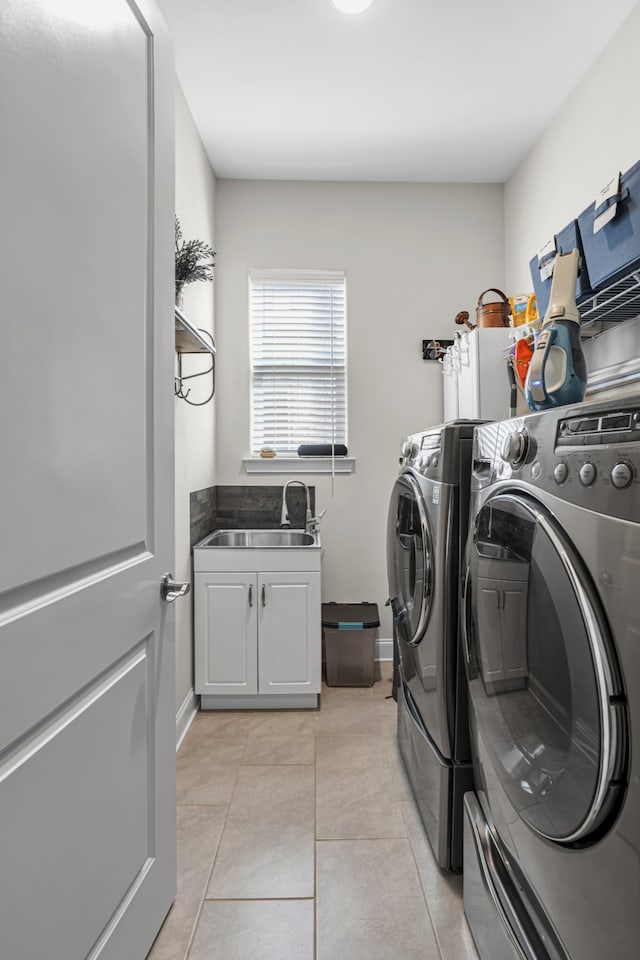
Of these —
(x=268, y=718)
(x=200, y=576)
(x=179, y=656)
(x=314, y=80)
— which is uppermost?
(x=314, y=80)

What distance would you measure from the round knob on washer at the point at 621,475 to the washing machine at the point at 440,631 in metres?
0.78

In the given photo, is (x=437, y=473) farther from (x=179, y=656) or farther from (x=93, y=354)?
(x=179, y=656)

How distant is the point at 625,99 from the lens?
216 centimetres

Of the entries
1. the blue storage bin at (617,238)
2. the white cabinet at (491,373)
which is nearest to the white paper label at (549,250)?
the blue storage bin at (617,238)

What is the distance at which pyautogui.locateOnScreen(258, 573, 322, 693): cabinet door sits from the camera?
2709 mm

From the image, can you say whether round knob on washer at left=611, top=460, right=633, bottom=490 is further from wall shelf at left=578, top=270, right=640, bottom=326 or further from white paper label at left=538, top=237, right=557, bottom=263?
white paper label at left=538, top=237, right=557, bottom=263

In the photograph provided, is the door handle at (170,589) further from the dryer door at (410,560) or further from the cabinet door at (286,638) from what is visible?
the cabinet door at (286,638)

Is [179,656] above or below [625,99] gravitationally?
below

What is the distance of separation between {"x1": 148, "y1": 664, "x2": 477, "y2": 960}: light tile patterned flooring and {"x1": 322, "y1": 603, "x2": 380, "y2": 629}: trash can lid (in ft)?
2.31

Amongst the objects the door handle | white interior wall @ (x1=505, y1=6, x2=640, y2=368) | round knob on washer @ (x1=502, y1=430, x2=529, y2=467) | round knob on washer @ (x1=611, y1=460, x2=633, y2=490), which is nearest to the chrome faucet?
white interior wall @ (x1=505, y1=6, x2=640, y2=368)

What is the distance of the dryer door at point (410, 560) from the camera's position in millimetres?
1638

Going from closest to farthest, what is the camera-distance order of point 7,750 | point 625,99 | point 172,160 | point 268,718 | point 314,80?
1. point 7,750
2. point 172,160
3. point 625,99
4. point 314,80
5. point 268,718

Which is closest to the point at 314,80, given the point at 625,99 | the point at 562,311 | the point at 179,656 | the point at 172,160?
the point at 625,99

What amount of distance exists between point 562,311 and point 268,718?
85.3 inches
